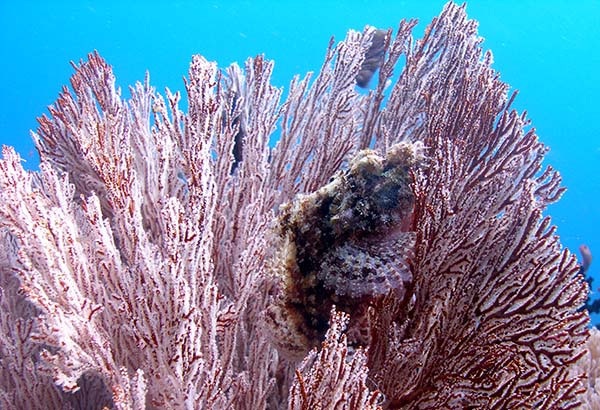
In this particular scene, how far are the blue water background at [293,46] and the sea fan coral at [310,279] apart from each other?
61362 mm

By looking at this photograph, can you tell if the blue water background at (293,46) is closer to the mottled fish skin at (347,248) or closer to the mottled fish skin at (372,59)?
the mottled fish skin at (372,59)

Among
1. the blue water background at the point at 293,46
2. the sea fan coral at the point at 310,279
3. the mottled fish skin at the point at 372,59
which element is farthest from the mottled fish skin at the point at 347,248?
the blue water background at the point at 293,46

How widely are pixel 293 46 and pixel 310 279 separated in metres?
90.2

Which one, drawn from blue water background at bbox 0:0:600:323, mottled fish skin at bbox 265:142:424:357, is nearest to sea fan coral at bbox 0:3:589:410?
mottled fish skin at bbox 265:142:424:357

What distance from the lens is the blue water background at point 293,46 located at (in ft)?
206

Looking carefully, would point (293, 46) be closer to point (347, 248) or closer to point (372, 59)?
point (372, 59)

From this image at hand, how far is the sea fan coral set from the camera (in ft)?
6.83

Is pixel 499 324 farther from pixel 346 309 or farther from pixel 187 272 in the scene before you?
pixel 187 272

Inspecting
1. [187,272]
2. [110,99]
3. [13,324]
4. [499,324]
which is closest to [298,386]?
[187,272]

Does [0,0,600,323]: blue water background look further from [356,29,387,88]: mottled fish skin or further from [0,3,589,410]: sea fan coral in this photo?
[0,3,589,410]: sea fan coral

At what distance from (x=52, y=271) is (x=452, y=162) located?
6.70 feet

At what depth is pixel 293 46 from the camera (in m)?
87.1

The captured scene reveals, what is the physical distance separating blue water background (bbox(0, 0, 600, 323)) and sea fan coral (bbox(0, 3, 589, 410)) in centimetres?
6136

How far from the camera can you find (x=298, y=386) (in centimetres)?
181
